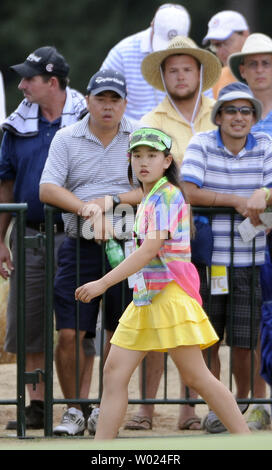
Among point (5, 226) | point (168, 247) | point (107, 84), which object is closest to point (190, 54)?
point (107, 84)

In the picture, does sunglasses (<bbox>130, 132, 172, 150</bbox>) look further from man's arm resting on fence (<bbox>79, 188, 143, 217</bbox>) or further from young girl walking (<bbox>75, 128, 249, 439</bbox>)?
man's arm resting on fence (<bbox>79, 188, 143, 217</bbox>)

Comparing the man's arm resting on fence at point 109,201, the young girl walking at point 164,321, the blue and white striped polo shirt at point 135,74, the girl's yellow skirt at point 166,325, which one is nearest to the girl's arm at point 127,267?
the young girl walking at point 164,321

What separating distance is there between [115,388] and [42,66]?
93.8 inches

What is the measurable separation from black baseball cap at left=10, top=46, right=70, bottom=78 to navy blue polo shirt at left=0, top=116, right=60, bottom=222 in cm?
28

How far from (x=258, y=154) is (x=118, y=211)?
2.69 feet

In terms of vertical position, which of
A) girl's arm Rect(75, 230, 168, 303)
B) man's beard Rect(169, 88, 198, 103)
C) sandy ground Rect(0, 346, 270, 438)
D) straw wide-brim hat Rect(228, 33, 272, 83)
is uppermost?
straw wide-brim hat Rect(228, 33, 272, 83)

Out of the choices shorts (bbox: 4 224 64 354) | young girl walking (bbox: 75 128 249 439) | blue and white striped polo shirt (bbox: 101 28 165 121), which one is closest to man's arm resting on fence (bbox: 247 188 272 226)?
young girl walking (bbox: 75 128 249 439)

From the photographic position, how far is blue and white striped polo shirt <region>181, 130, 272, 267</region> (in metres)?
5.93

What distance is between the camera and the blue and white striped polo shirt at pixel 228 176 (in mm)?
5934

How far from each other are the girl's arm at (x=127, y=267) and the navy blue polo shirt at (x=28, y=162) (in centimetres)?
156

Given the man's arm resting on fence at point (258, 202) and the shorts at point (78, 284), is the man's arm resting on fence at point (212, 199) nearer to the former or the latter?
the man's arm resting on fence at point (258, 202)

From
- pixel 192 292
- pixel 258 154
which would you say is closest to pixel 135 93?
pixel 258 154

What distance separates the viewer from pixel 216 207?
585 cm

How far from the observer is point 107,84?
6004 millimetres
